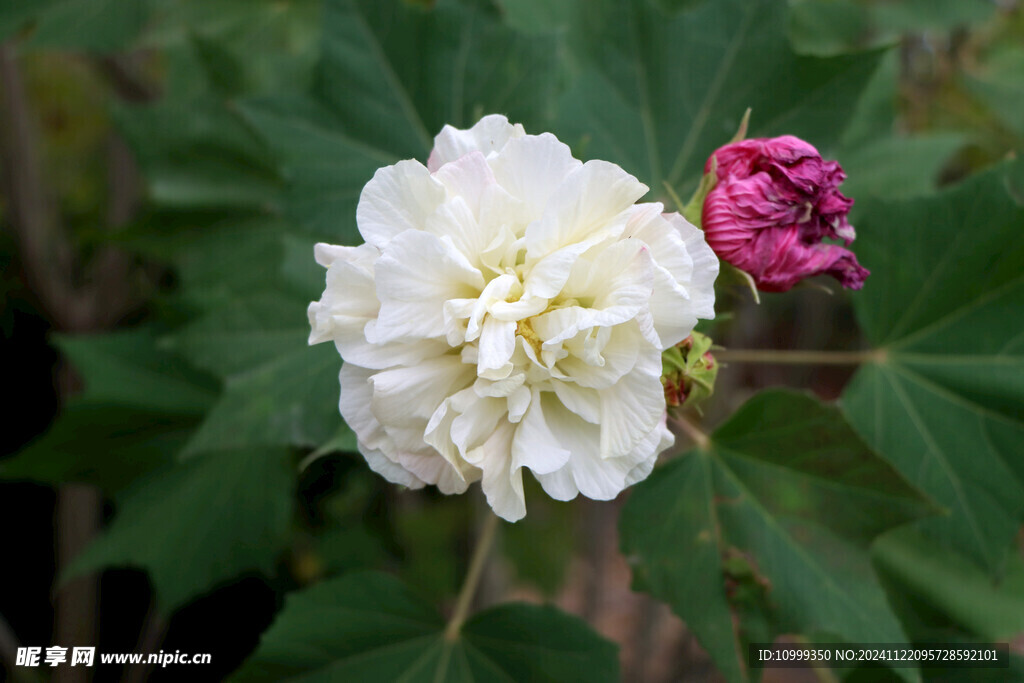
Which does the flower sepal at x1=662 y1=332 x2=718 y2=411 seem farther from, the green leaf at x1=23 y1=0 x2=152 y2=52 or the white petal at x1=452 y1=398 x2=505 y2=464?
the green leaf at x1=23 y1=0 x2=152 y2=52

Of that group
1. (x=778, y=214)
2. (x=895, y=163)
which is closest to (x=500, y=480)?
(x=778, y=214)

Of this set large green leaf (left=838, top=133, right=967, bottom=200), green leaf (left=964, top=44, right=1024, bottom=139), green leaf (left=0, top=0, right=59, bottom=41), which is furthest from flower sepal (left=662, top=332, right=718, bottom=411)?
green leaf (left=964, top=44, right=1024, bottom=139)

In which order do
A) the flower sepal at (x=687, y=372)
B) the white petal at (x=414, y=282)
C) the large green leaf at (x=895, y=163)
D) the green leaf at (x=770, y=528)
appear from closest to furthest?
the white petal at (x=414, y=282) → the flower sepal at (x=687, y=372) → the green leaf at (x=770, y=528) → the large green leaf at (x=895, y=163)

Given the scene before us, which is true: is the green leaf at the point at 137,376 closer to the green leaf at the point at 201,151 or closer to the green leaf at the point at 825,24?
the green leaf at the point at 201,151

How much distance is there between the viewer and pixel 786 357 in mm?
1198

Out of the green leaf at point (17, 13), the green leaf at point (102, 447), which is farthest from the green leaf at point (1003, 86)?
the green leaf at point (17, 13)

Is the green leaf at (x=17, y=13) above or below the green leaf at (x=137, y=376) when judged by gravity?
above

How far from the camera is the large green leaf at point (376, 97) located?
3.73 feet

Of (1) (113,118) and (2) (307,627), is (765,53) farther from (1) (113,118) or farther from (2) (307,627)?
(1) (113,118)

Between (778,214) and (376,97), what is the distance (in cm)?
68

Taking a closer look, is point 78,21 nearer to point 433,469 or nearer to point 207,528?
point 207,528

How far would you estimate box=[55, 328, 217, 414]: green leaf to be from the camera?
1.43m

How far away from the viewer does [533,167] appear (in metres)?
0.72

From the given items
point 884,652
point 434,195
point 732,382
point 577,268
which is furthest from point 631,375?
point 732,382
